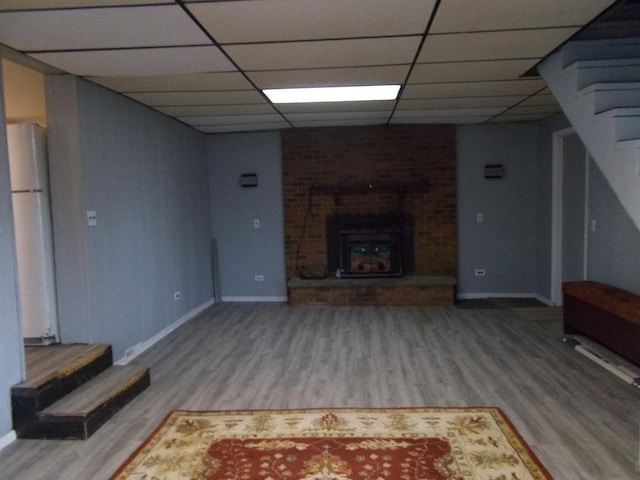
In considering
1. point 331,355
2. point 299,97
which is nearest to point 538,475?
point 331,355

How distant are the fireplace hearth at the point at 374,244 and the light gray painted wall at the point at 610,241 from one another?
2222mm

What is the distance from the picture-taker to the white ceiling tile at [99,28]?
2.34m

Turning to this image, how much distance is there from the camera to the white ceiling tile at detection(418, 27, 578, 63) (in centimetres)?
Answer: 284

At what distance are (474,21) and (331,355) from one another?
2853 millimetres

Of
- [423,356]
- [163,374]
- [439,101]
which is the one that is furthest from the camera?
[439,101]

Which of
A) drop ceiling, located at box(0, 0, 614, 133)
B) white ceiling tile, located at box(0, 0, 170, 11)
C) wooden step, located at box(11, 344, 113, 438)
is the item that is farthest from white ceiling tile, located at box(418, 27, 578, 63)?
wooden step, located at box(11, 344, 113, 438)

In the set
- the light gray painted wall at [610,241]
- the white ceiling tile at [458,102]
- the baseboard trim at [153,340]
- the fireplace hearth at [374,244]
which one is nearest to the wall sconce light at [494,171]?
the fireplace hearth at [374,244]

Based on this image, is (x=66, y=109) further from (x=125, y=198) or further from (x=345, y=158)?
(x=345, y=158)

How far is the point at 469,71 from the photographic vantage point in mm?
3646

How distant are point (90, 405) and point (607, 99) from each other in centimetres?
380

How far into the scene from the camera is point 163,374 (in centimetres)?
386

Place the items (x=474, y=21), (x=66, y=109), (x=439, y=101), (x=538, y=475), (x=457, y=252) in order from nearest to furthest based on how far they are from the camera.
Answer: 1. (x=538, y=475)
2. (x=474, y=21)
3. (x=66, y=109)
4. (x=439, y=101)
5. (x=457, y=252)

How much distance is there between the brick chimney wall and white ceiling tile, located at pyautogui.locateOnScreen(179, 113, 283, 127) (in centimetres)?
85

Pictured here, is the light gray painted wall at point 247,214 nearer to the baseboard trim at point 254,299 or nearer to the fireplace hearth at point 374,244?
the baseboard trim at point 254,299
